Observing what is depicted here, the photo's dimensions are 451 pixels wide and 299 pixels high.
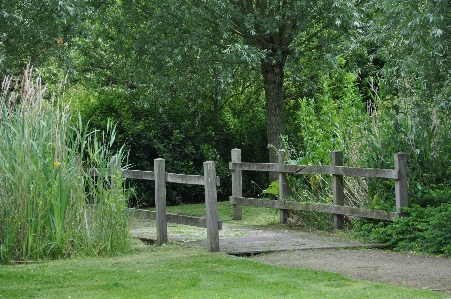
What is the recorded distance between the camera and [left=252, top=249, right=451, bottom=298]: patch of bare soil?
8430 mm

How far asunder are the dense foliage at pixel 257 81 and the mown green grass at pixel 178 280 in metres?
2.75

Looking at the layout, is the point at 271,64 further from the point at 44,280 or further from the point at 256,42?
the point at 44,280

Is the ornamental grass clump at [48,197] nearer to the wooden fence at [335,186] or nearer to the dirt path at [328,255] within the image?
the dirt path at [328,255]

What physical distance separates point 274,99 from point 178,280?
409 inches

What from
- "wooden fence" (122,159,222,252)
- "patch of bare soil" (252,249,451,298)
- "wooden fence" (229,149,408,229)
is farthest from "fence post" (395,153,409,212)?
"wooden fence" (122,159,222,252)

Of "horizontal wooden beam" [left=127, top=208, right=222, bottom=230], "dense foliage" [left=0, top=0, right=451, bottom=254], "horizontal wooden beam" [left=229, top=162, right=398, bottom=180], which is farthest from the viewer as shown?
"horizontal wooden beam" [left=229, top=162, right=398, bottom=180]

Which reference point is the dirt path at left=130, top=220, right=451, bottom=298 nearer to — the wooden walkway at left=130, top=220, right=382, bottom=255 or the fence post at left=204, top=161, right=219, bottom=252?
the wooden walkway at left=130, top=220, right=382, bottom=255

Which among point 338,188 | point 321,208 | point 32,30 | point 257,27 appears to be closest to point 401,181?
point 338,188

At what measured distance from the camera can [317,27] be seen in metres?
18.5

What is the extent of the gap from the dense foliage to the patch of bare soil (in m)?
0.65

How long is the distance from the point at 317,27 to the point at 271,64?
4.77 feet

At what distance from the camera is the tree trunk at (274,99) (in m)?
18.3

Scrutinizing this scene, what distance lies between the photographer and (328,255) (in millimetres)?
10289

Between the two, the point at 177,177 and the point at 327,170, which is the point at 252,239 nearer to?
the point at 177,177
